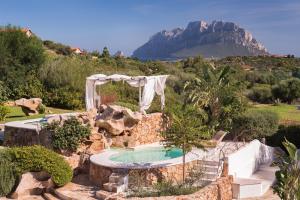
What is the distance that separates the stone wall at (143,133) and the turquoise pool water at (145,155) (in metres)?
1.16

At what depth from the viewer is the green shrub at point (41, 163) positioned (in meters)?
15.0

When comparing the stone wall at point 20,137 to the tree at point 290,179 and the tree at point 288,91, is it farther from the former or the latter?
the tree at point 288,91

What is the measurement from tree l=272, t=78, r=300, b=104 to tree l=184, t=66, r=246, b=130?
957 inches

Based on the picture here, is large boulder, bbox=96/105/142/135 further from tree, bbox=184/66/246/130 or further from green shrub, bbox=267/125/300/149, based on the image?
green shrub, bbox=267/125/300/149

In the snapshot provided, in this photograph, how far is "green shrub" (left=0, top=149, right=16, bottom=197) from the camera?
14.5 m

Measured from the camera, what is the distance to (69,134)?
1761cm

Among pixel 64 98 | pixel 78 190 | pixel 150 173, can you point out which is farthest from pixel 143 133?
pixel 64 98

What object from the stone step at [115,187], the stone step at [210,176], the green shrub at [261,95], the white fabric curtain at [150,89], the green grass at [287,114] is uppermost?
the white fabric curtain at [150,89]

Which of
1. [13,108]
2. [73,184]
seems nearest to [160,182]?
[73,184]

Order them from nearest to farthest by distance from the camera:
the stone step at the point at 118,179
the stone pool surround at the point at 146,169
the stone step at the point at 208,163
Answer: the stone step at the point at 118,179 < the stone pool surround at the point at 146,169 < the stone step at the point at 208,163

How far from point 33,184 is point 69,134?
3084 millimetres

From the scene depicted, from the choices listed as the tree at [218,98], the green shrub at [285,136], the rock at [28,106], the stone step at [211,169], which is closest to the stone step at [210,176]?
the stone step at [211,169]

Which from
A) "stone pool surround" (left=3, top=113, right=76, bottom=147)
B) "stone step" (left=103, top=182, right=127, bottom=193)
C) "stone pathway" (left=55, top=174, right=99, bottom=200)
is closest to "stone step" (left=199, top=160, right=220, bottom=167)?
"stone step" (left=103, top=182, right=127, bottom=193)

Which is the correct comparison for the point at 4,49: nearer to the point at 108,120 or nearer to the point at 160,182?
the point at 108,120
